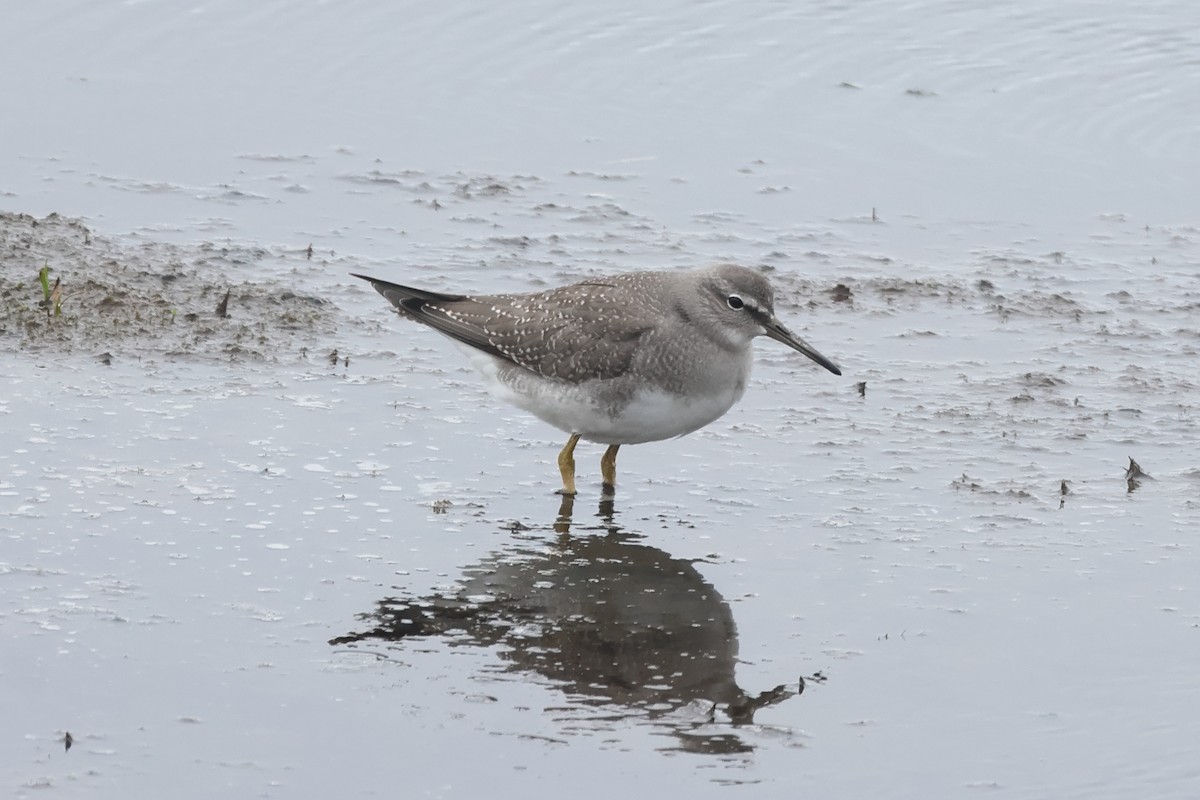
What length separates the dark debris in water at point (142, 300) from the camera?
984 centimetres

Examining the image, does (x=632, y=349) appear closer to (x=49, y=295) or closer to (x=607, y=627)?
(x=607, y=627)

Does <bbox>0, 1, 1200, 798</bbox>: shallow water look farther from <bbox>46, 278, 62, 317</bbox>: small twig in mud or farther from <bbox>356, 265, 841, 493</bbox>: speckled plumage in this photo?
<bbox>356, 265, 841, 493</bbox>: speckled plumage

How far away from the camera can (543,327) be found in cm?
891

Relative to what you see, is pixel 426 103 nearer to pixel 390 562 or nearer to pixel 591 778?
pixel 390 562

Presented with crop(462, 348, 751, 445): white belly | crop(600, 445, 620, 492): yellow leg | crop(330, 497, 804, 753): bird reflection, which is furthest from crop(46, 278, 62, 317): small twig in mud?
crop(330, 497, 804, 753): bird reflection

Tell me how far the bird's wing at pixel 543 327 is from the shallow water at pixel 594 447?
0.52 m

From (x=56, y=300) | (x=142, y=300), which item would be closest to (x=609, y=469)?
(x=142, y=300)

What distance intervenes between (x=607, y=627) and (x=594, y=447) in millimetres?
2489

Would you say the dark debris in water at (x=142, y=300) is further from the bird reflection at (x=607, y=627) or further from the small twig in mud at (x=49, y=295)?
the bird reflection at (x=607, y=627)

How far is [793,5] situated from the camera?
16.3m

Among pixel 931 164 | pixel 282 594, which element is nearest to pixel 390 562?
pixel 282 594

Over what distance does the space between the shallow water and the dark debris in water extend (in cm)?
4

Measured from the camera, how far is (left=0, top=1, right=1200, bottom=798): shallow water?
6.22 meters

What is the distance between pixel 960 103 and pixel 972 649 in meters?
8.21
